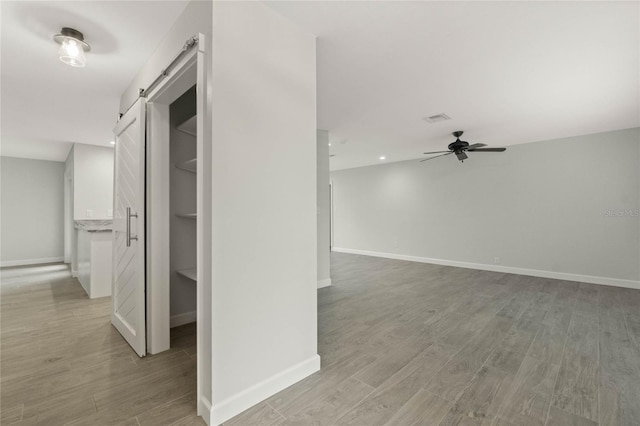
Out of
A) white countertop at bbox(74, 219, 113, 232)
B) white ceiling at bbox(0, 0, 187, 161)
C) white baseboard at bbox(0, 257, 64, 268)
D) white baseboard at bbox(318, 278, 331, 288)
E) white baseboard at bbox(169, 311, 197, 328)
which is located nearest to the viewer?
white ceiling at bbox(0, 0, 187, 161)

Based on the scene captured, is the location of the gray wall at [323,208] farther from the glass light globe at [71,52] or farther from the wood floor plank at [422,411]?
the glass light globe at [71,52]

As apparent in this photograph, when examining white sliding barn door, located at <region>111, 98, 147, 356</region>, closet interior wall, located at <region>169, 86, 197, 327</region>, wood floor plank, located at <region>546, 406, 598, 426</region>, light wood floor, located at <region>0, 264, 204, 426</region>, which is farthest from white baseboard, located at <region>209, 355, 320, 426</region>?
closet interior wall, located at <region>169, 86, 197, 327</region>

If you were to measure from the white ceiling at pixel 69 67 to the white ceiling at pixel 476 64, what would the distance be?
1103mm

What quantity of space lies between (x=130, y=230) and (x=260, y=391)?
173 cm

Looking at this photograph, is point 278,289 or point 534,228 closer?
point 278,289

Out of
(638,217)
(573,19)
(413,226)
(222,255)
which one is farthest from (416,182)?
(222,255)

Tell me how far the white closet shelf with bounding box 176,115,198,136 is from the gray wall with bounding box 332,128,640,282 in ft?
18.1

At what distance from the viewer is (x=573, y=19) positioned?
1.94 meters

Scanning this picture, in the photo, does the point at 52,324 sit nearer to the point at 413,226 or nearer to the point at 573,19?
the point at 573,19

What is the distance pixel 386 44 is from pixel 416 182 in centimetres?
518

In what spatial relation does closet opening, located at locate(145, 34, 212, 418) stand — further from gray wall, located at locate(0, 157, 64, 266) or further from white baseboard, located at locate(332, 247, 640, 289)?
gray wall, located at locate(0, 157, 64, 266)

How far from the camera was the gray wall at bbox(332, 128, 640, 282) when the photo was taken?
14.9ft

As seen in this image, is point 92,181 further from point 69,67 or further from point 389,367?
point 389,367

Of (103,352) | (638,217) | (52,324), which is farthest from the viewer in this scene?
(638,217)
